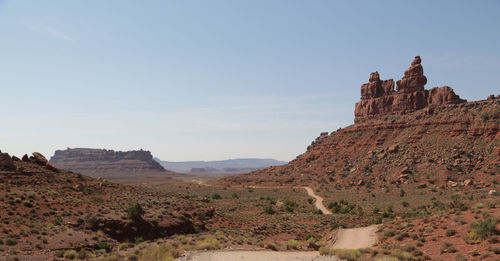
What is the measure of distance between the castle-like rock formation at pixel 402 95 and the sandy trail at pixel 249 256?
82269 millimetres

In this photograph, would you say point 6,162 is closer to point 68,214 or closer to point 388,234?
point 68,214

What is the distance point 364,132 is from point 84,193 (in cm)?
8079

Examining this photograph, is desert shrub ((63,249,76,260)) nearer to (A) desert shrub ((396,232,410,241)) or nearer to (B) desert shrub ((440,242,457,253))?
(A) desert shrub ((396,232,410,241))

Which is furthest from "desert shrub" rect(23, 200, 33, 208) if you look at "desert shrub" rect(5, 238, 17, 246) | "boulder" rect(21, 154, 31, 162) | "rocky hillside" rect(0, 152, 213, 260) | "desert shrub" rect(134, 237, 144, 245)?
"boulder" rect(21, 154, 31, 162)

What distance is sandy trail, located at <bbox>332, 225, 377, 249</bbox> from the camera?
2319 cm

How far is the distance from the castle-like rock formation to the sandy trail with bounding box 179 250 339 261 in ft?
270

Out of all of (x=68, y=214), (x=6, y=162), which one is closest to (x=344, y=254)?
(x=68, y=214)

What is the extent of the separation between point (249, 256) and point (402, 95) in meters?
90.1

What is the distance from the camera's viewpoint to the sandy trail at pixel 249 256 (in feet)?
57.8

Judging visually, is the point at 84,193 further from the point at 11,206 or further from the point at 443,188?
the point at 443,188

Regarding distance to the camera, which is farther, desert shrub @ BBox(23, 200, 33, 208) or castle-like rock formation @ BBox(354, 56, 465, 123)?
castle-like rock formation @ BBox(354, 56, 465, 123)

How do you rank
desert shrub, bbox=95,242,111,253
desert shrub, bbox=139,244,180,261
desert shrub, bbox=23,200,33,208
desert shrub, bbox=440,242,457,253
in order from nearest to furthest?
desert shrub, bbox=139,244,180,261 < desert shrub, bbox=440,242,457,253 < desert shrub, bbox=95,242,111,253 < desert shrub, bbox=23,200,33,208

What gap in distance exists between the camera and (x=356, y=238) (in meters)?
25.1

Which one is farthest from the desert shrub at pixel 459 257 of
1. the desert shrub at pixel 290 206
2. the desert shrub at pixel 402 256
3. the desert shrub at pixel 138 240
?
the desert shrub at pixel 290 206
